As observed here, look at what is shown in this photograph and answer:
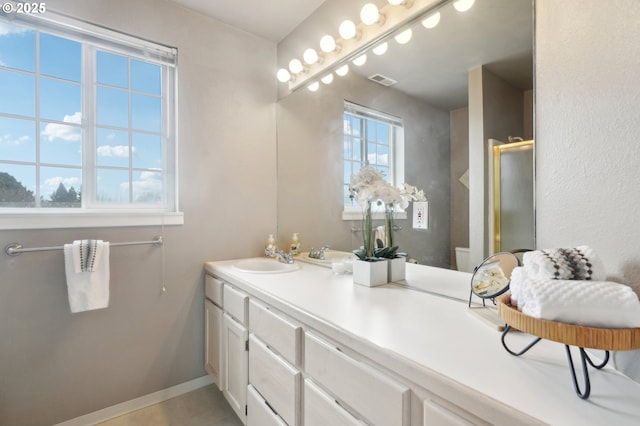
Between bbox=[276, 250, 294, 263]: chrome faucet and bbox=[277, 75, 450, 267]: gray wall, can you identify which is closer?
bbox=[277, 75, 450, 267]: gray wall

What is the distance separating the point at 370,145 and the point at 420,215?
0.51m

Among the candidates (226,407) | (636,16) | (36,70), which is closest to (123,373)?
(226,407)

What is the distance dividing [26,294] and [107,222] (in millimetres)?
502

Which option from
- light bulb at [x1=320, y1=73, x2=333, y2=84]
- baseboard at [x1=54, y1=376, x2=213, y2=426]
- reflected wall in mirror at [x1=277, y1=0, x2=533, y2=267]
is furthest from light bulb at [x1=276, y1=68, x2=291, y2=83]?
baseboard at [x1=54, y1=376, x2=213, y2=426]

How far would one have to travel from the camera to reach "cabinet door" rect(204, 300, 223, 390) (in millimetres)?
1842

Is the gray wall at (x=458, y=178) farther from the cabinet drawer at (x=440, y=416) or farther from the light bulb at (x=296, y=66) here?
the light bulb at (x=296, y=66)

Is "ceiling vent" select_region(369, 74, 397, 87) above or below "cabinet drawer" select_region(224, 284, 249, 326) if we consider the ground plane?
above

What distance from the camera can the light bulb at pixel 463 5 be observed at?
1.22m

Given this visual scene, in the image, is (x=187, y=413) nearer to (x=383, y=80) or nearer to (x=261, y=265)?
(x=261, y=265)

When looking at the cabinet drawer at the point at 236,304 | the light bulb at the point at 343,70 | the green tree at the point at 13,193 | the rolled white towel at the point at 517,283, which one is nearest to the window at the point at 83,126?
the green tree at the point at 13,193

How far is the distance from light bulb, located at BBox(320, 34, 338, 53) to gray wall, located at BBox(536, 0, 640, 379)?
3.69ft

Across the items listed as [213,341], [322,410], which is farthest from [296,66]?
→ [322,410]

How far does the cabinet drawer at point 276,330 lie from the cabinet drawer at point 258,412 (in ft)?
0.88

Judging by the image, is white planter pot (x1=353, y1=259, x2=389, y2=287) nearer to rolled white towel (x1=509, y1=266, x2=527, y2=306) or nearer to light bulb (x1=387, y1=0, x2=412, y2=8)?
rolled white towel (x1=509, y1=266, x2=527, y2=306)
